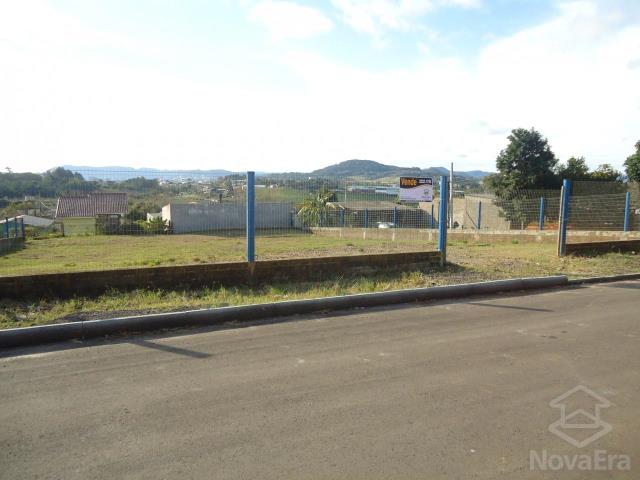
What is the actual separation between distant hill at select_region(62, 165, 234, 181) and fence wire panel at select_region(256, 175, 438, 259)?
3.75 feet

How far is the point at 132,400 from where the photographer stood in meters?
3.96

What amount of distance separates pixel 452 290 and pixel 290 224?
6.00 meters

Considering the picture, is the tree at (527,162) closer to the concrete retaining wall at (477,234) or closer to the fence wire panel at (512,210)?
the fence wire panel at (512,210)

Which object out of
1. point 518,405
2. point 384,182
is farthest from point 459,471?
point 384,182

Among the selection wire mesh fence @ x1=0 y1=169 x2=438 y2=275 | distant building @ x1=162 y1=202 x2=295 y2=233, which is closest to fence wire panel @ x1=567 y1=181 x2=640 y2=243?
wire mesh fence @ x1=0 y1=169 x2=438 y2=275

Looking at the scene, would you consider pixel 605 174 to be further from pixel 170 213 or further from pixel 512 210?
pixel 170 213

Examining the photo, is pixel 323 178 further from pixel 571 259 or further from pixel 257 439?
pixel 257 439

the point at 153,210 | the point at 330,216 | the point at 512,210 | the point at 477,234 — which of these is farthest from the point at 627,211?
the point at 153,210

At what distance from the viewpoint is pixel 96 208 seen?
27.6ft

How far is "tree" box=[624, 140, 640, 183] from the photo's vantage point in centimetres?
2486

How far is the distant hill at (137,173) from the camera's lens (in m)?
8.03

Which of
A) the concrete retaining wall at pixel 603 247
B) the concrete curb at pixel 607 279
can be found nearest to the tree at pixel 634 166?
the concrete retaining wall at pixel 603 247

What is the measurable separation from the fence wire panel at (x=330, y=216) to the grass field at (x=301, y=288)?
205cm

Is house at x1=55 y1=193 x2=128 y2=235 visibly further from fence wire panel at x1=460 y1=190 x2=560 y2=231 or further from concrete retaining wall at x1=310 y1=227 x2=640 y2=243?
fence wire panel at x1=460 y1=190 x2=560 y2=231
